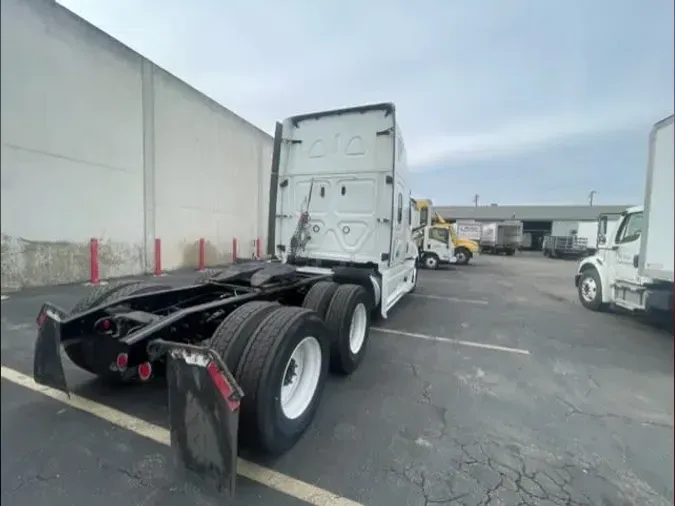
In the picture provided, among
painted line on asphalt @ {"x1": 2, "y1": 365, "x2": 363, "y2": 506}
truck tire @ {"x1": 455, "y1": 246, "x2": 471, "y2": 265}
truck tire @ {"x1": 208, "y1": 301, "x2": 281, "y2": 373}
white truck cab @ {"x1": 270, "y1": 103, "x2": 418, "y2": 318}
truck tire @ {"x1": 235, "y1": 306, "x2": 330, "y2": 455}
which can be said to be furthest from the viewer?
truck tire @ {"x1": 455, "y1": 246, "x2": 471, "y2": 265}

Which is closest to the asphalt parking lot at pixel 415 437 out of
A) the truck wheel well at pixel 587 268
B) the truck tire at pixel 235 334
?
the truck tire at pixel 235 334

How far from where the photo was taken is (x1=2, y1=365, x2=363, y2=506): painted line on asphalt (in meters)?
2.00

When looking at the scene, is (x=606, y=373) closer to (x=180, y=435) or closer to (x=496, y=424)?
(x=496, y=424)

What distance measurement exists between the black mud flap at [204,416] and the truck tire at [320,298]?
185 cm

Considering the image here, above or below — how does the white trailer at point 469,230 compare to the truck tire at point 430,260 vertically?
A: above

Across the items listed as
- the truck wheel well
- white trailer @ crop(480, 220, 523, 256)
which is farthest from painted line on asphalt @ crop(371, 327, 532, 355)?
white trailer @ crop(480, 220, 523, 256)

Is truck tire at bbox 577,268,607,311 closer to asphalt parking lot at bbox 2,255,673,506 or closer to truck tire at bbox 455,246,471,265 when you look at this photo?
asphalt parking lot at bbox 2,255,673,506

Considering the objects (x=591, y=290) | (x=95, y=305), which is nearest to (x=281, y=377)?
(x=95, y=305)

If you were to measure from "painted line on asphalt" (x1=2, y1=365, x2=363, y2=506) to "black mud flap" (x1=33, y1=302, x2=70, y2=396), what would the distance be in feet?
0.49

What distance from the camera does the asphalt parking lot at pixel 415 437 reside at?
6.23 ft

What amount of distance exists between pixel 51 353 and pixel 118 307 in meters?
0.55

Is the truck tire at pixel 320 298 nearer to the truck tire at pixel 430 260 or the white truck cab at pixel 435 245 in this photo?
the white truck cab at pixel 435 245

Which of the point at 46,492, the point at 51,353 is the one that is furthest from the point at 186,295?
the point at 46,492

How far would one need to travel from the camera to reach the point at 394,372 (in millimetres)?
3896
